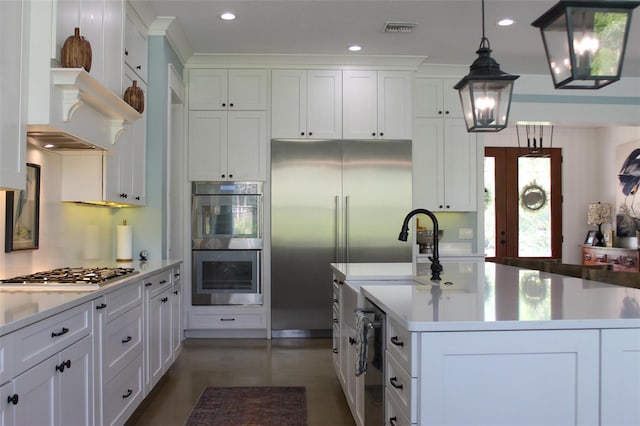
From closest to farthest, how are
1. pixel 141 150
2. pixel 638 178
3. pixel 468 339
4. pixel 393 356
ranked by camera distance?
pixel 468 339 → pixel 393 356 → pixel 141 150 → pixel 638 178

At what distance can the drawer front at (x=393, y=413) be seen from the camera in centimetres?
165

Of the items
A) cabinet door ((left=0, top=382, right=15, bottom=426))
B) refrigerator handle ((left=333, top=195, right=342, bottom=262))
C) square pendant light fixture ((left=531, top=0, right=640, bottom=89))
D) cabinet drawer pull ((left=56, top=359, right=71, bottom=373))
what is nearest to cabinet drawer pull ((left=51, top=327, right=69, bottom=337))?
cabinet drawer pull ((left=56, top=359, right=71, bottom=373))

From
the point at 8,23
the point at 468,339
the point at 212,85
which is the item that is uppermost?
the point at 212,85

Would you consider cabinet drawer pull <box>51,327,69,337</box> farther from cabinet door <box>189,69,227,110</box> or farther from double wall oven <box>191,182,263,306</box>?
cabinet door <box>189,69,227,110</box>

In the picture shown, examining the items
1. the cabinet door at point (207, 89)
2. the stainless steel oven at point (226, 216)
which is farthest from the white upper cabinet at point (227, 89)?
the stainless steel oven at point (226, 216)

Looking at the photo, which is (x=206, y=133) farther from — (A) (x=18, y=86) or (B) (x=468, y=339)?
(B) (x=468, y=339)

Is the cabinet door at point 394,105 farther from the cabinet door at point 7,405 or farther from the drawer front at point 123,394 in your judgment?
the cabinet door at point 7,405

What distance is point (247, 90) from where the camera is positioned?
518 centimetres

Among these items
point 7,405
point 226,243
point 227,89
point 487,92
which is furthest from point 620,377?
point 227,89

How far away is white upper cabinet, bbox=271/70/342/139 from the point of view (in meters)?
5.17

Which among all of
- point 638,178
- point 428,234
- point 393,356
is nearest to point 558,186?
point 638,178

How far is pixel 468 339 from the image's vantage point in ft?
4.99

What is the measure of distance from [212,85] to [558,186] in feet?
20.1

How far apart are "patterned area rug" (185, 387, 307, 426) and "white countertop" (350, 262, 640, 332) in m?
1.20
